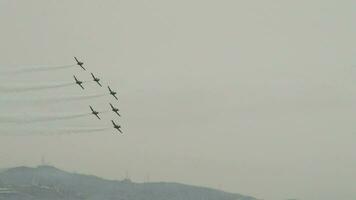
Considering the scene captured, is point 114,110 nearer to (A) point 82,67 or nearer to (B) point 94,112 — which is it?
(B) point 94,112

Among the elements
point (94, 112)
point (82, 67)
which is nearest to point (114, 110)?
point (94, 112)

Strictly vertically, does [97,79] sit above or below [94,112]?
above

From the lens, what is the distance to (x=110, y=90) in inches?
5827

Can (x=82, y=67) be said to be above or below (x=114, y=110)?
above

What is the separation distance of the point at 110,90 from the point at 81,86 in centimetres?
824

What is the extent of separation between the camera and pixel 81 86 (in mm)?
143375

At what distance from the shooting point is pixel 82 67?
15025cm

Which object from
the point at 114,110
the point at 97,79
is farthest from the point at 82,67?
the point at 114,110

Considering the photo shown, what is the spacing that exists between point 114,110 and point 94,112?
204 inches

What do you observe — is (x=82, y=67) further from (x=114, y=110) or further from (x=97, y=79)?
(x=114, y=110)

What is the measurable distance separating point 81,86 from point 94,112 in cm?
733

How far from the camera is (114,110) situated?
145875 mm

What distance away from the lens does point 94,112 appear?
473 feet

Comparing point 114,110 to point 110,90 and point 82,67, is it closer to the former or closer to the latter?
point 110,90
